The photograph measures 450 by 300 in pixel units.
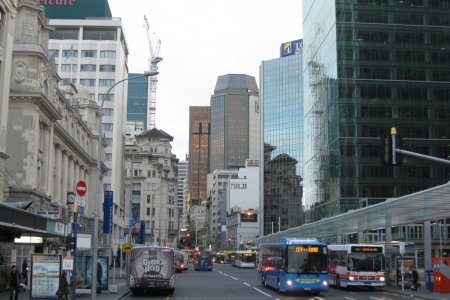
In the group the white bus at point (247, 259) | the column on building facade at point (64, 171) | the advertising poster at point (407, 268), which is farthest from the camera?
the white bus at point (247, 259)

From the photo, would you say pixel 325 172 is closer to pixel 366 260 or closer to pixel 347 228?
pixel 347 228

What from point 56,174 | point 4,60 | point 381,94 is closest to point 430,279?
point 4,60

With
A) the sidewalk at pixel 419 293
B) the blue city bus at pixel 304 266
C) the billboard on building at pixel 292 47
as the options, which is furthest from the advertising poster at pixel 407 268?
the billboard on building at pixel 292 47

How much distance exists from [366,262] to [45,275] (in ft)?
70.0

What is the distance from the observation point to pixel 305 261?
35062 mm

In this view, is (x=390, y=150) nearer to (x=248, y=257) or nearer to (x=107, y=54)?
(x=248, y=257)

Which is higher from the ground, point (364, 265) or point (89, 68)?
point (89, 68)

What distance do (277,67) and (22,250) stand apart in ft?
494

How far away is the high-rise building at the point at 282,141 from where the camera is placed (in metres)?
180

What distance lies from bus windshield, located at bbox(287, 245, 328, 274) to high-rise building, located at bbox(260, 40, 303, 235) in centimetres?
14303

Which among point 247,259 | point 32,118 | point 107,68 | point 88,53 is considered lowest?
point 247,259

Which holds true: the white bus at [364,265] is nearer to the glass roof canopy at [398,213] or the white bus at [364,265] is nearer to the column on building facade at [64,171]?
the glass roof canopy at [398,213]

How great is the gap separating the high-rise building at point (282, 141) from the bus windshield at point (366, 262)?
13790 cm

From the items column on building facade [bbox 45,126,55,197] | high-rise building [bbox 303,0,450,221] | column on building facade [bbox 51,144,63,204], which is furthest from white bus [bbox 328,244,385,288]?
high-rise building [bbox 303,0,450,221]
